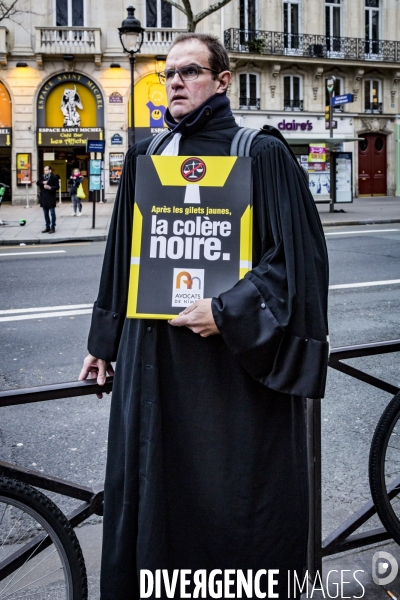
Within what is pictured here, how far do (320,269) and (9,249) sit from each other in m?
13.8

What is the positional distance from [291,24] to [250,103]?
180 inches

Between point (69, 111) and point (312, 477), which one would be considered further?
point (69, 111)

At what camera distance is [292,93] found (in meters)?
34.4

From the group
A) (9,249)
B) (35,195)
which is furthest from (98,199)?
(9,249)

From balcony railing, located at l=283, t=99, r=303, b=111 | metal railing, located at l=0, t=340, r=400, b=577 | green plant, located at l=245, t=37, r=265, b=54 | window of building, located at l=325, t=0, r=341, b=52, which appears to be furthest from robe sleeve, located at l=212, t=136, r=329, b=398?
window of building, located at l=325, t=0, r=341, b=52

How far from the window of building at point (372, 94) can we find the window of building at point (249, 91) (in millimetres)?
6128

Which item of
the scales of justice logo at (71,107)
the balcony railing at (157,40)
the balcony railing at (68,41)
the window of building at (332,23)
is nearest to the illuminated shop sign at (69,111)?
the scales of justice logo at (71,107)

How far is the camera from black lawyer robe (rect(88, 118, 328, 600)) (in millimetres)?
1883

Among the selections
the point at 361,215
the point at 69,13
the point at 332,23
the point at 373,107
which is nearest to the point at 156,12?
the point at 69,13

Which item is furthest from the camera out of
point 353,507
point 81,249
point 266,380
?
point 81,249

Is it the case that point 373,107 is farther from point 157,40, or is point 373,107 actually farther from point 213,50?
point 213,50

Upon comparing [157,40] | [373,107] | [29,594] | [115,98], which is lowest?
[29,594]

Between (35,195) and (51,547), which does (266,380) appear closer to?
(51,547)

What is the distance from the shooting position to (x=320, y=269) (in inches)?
76.3
